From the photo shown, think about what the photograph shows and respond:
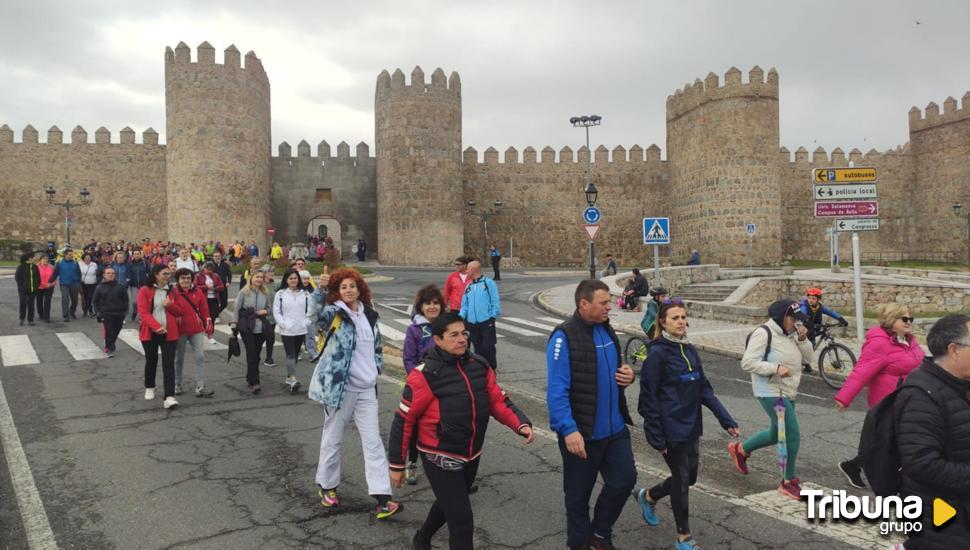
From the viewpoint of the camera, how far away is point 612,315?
17.1 meters

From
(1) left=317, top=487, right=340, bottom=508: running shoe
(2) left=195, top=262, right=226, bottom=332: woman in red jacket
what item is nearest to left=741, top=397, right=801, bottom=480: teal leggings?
(1) left=317, top=487, right=340, bottom=508: running shoe

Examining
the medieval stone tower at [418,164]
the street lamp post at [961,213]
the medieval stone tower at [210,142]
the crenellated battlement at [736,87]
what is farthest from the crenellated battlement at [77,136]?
the street lamp post at [961,213]

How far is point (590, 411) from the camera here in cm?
398

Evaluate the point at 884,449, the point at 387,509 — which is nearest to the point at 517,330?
the point at 387,509

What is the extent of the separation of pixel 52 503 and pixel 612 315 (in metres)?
13.7

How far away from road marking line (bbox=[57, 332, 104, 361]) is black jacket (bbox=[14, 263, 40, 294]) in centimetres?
177

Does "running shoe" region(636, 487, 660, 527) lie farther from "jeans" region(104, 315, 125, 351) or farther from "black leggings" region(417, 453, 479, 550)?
"jeans" region(104, 315, 125, 351)

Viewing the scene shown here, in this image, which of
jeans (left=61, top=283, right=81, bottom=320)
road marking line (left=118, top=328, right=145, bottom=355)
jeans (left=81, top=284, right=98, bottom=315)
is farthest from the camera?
jeans (left=81, top=284, right=98, bottom=315)

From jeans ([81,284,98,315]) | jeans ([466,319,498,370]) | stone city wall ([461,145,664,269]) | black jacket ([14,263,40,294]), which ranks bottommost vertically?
jeans ([466,319,498,370])

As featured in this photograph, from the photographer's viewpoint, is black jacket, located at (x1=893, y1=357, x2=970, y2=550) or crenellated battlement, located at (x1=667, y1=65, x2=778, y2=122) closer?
black jacket, located at (x1=893, y1=357, x2=970, y2=550)

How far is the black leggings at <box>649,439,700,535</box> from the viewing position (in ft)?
13.7

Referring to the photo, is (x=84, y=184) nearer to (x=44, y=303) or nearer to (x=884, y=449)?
(x=44, y=303)

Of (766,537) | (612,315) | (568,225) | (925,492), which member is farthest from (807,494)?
(568,225)

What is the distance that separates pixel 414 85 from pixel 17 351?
25.1m
